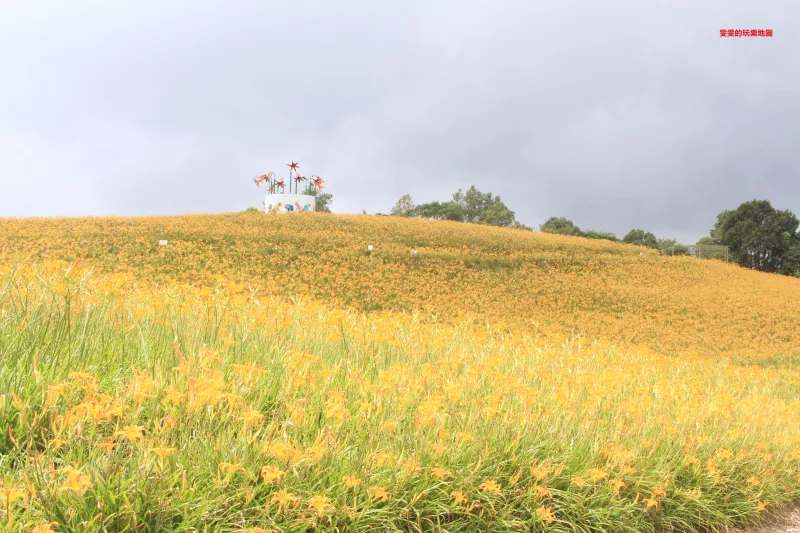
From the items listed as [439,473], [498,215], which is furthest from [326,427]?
[498,215]

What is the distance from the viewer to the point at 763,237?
46.5m

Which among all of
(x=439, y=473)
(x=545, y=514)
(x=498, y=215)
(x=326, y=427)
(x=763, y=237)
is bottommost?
(x=545, y=514)

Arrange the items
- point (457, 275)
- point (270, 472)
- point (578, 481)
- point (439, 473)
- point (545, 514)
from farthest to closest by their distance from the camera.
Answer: point (457, 275) → point (578, 481) → point (545, 514) → point (439, 473) → point (270, 472)

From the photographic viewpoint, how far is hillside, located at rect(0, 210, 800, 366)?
660 inches

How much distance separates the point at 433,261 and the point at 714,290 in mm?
13010

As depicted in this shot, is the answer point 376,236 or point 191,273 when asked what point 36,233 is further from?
point 376,236

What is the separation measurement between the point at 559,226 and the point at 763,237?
24118 mm

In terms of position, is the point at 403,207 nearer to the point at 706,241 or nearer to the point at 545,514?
the point at 706,241

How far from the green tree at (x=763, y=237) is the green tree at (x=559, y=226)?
61.9ft

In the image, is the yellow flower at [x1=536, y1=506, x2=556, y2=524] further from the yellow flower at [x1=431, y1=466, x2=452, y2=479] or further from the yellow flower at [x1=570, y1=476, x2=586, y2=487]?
the yellow flower at [x1=431, y1=466, x2=452, y2=479]

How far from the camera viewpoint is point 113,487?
217 cm

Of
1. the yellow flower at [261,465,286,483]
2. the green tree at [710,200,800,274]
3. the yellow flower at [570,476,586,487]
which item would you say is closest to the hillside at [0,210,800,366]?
the yellow flower at [570,476,586,487]

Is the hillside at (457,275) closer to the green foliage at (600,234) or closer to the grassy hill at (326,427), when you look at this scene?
the grassy hill at (326,427)

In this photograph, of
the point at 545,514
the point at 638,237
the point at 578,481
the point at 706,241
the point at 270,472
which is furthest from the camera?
the point at 638,237
